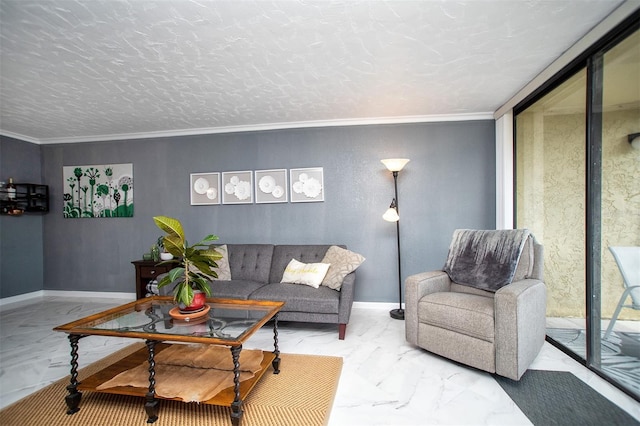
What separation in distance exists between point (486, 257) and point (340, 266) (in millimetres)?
1294

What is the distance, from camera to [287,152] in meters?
3.98

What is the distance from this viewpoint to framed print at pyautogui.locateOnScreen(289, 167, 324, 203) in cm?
389

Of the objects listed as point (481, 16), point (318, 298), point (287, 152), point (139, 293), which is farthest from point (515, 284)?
point (139, 293)

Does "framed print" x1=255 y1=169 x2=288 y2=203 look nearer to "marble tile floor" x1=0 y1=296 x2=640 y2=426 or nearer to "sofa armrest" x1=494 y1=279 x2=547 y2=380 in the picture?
"marble tile floor" x1=0 y1=296 x2=640 y2=426

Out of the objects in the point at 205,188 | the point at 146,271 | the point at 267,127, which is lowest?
the point at 146,271

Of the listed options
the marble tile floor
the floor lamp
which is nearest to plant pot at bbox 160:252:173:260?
the marble tile floor

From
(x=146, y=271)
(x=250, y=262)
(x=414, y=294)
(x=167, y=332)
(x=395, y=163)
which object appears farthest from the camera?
(x=146, y=271)

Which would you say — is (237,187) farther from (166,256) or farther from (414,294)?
(414,294)

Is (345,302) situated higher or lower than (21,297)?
higher

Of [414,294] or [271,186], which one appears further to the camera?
[271,186]

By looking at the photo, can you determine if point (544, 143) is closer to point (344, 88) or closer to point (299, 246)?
point (344, 88)

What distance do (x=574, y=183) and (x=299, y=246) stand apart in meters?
2.59

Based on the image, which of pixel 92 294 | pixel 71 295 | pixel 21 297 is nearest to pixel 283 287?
pixel 92 294

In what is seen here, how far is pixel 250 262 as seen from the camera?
11.6 ft
